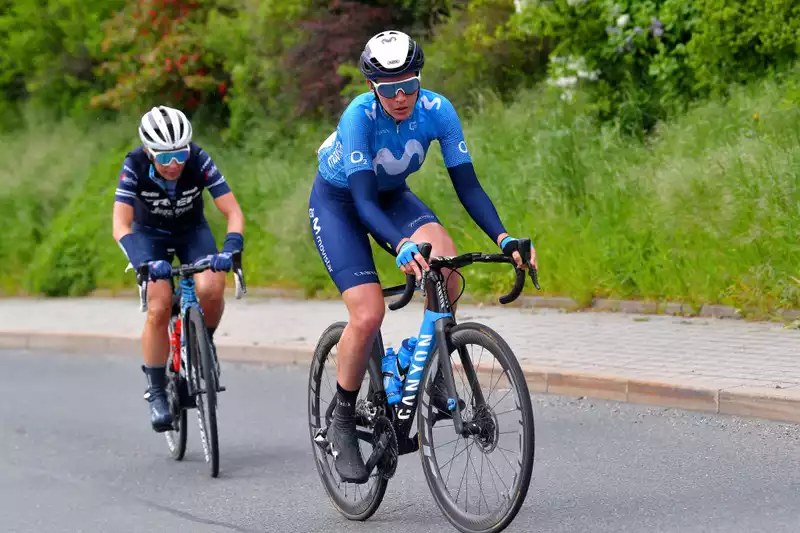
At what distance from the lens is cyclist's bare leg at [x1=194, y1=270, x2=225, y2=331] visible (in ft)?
25.1

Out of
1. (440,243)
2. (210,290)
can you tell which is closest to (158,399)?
(210,290)

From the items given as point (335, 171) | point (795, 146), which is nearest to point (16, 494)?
point (335, 171)

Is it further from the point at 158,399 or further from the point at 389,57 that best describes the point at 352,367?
the point at 158,399

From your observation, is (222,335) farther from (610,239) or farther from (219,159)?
(219,159)

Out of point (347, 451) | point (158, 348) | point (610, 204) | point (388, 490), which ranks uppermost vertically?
point (610, 204)

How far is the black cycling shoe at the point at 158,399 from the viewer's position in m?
7.69

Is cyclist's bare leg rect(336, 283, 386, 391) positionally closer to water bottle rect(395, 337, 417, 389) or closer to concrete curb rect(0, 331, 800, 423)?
water bottle rect(395, 337, 417, 389)

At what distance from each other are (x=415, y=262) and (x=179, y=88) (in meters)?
17.4

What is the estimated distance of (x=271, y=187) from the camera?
17.6 metres

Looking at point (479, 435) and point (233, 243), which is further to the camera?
point (233, 243)

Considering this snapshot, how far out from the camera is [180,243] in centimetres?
809

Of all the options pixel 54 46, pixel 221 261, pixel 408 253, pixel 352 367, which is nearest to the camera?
pixel 408 253

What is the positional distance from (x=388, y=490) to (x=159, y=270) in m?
1.90

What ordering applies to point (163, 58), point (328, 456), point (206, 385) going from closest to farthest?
point (328, 456) < point (206, 385) < point (163, 58)
